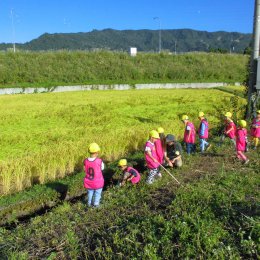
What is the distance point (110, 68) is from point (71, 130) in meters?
25.4

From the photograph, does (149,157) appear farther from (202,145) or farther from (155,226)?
(202,145)

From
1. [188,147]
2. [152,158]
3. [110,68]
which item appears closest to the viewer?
[152,158]

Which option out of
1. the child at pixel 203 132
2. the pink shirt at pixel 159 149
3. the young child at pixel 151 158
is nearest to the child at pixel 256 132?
the child at pixel 203 132

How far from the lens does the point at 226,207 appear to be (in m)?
5.34

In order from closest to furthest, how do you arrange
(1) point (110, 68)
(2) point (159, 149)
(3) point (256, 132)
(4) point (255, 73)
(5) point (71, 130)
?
(2) point (159, 149)
(3) point (256, 132)
(4) point (255, 73)
(5) point (71, 130)
(1) point (110, 68)

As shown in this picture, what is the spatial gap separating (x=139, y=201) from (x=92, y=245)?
159 cm

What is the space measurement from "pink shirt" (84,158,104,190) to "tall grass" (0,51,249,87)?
1041 inches

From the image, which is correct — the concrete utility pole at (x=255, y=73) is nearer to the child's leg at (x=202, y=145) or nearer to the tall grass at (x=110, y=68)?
the child's leg at (x=202, y=145)

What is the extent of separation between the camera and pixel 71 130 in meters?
12.4

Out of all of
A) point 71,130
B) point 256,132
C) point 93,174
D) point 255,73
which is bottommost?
point 71,130

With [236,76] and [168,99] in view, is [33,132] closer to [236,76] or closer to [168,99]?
[168,99]

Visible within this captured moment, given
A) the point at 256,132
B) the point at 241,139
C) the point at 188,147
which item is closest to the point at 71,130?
the point at 188,147

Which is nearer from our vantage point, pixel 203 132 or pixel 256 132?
pixel 203 132

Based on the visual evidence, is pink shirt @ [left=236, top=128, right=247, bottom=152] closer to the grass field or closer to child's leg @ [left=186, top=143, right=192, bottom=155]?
child's leg @ [left=186, top=143, right=192, bottom=155]
